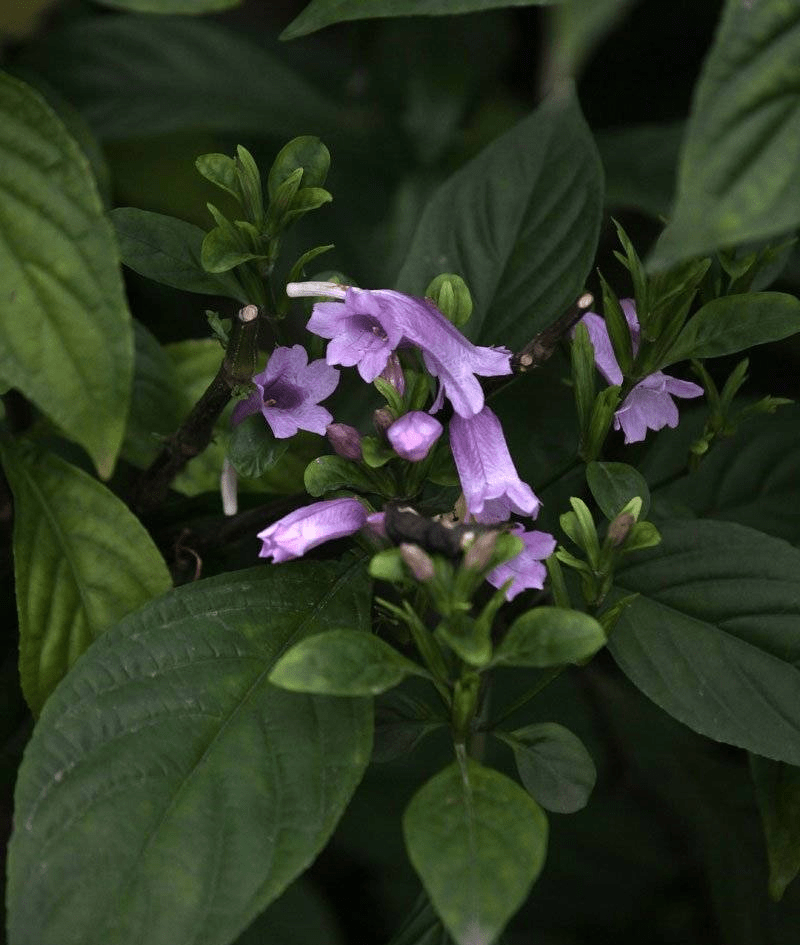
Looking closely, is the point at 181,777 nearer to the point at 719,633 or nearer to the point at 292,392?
the point at 292,392

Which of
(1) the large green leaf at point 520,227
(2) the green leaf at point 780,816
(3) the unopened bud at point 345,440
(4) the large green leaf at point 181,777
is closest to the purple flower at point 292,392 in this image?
(3) the unopened bud at point 345,440

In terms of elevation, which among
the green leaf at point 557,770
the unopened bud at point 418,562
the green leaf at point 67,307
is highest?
the green leaf at point 67,307

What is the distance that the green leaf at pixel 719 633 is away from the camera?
756mm

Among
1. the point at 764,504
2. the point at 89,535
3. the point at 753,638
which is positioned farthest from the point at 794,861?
the point at 89,535

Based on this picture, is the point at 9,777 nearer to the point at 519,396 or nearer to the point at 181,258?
the point at 181,258

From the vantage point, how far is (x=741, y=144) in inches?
20.6

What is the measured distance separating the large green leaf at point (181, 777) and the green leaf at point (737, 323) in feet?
0.95

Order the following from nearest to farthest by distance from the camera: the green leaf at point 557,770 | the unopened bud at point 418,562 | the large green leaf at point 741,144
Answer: the large green leaf at point 741,144 < the unopened bud at point 418,562 < the green leaf at point 557,770

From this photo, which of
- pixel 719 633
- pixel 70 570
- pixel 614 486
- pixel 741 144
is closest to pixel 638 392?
pixel 614 486

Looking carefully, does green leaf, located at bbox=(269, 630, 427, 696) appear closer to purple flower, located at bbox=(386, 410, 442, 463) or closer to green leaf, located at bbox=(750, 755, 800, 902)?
purple flower, located at bbox=(386, 410, 442, 463)

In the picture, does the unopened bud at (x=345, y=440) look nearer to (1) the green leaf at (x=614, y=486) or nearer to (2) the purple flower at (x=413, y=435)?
(2) the purple flower at (x=413, y=435)

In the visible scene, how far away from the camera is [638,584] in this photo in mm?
836

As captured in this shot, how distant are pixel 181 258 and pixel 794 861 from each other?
63 cm

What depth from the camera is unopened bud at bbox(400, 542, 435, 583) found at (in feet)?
2.06
